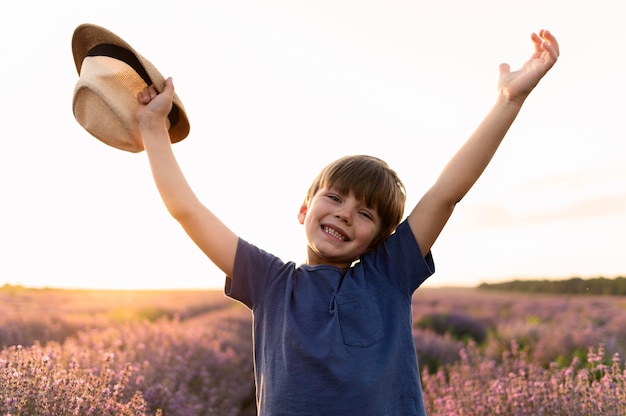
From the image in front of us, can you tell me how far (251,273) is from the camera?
80.0 inches

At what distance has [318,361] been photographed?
184cm

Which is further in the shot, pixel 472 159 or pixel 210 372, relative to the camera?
pixel 210 372

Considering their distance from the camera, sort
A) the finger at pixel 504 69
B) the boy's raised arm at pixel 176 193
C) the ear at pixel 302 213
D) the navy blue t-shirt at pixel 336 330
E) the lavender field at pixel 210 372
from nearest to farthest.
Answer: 1. the navy blue t-shirt at pixel 336 330
2. the boy's raised arm at pixel 176 193
3. the finger at pixel 504 69
4. the ear at pixel 302 213
5. the lavender field at pixel 210 372

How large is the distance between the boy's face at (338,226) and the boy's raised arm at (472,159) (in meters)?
0.14

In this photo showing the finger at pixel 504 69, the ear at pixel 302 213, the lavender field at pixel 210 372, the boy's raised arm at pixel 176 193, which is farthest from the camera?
the lavender field at pixel 210 372

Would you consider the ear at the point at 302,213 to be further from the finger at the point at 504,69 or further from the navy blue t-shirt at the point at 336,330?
the finger at the point at 504,69

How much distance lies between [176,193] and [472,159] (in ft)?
2.93

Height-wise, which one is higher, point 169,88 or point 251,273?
point 169,88

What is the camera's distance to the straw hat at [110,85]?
200 cm

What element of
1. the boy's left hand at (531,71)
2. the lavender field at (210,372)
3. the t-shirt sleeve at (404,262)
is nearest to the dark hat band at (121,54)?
the t-shirt sleeve at (404,262)

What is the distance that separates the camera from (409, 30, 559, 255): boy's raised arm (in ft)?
6.58

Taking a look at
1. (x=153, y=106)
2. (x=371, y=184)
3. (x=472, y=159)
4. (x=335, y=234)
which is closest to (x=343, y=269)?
(x=335, y=234)

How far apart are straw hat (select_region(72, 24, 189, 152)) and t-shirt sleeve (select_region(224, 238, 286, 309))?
492 mm

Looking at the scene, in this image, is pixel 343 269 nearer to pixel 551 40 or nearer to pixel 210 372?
pixel 551 40
